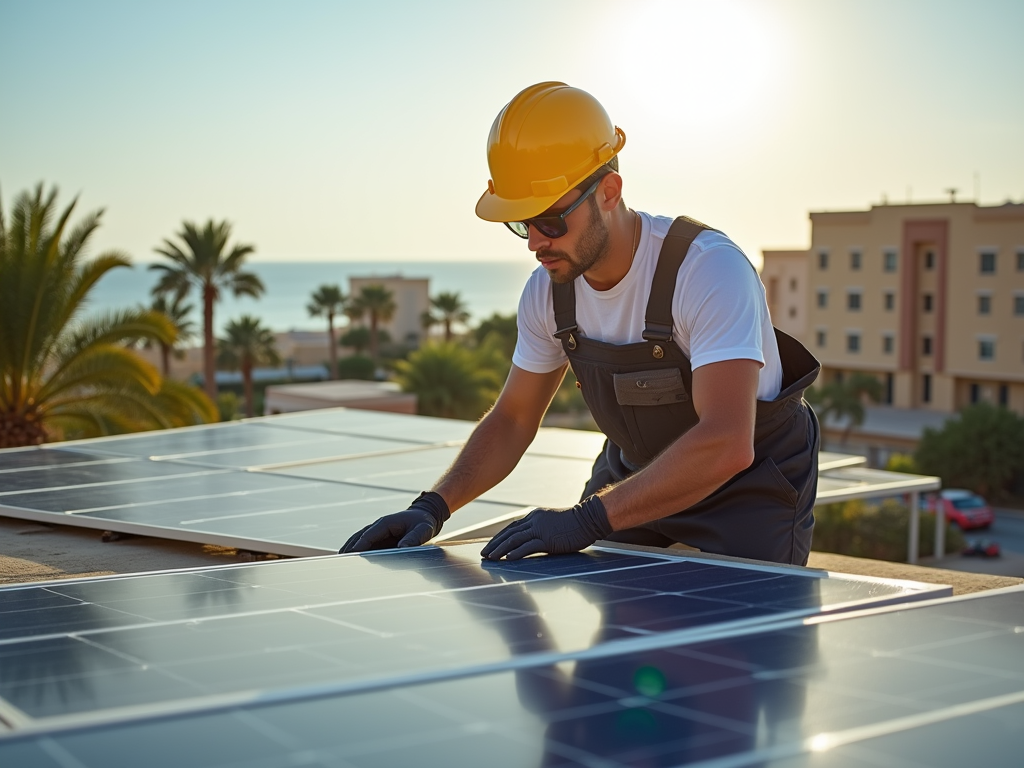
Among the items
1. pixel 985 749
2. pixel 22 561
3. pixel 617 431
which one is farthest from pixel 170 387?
pixel 985 749

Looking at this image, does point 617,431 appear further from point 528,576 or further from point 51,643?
point 51,643

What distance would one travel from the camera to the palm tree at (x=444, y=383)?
137ft

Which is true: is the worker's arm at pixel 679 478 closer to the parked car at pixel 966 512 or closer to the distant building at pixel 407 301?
the parked car at pixel 966 512

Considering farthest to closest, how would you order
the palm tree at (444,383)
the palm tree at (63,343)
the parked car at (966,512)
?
the parked car at (966,512)
the palm tree at (444,383)
the palm tree at (63,343)

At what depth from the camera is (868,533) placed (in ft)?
125

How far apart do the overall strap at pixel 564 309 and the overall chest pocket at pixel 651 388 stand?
28cm

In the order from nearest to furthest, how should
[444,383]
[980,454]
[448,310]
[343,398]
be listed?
1. [343,398]
2. [444,383]
3. [980,454]
4. [448,310]

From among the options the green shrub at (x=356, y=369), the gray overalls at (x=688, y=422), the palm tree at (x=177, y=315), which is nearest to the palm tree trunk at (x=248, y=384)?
the palm tree at (x=177, y=315)

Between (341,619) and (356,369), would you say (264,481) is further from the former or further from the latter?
(356,369)

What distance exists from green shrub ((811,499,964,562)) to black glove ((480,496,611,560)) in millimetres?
34598

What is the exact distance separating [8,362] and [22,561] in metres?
13.5

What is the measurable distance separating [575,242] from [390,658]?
217 cm

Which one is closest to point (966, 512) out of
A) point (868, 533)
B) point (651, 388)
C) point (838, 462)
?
point (868, 533)

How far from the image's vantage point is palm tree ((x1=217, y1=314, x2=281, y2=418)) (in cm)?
5831
